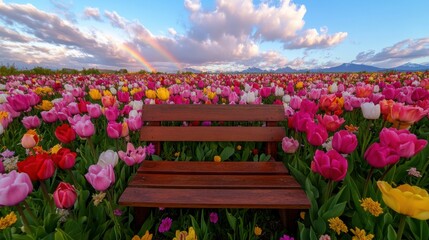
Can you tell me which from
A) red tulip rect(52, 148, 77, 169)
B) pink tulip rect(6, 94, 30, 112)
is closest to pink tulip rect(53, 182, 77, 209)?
red tulip rect(52, 148, 77, 169)

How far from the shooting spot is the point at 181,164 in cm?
254

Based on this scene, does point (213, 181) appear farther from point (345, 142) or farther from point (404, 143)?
point (404, 143)

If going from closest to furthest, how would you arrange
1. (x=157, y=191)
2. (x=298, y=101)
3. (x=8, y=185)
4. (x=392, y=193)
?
(x=392, y=193)
(x=8, y=185)
(x=157, y=191)
(x=298, y=101)

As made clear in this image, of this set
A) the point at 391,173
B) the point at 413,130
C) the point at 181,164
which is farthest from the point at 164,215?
the point at 413,130

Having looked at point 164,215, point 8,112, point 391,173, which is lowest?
point 164,215

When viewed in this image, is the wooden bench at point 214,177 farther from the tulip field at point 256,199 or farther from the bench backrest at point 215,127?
the tulip field at point 256,199

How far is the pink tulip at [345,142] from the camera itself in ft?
6.06

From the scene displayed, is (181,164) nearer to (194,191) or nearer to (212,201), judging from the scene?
(194,191)

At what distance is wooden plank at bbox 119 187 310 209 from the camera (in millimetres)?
1755

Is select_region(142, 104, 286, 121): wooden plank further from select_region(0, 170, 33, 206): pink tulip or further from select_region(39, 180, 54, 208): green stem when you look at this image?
select_region(0, 170, 33, 206): pink tulip

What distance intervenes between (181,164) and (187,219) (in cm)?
52

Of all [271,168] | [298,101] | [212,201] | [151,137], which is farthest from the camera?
[298,101]

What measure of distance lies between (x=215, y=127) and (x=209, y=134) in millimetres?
104

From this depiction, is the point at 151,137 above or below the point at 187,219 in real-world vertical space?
above
